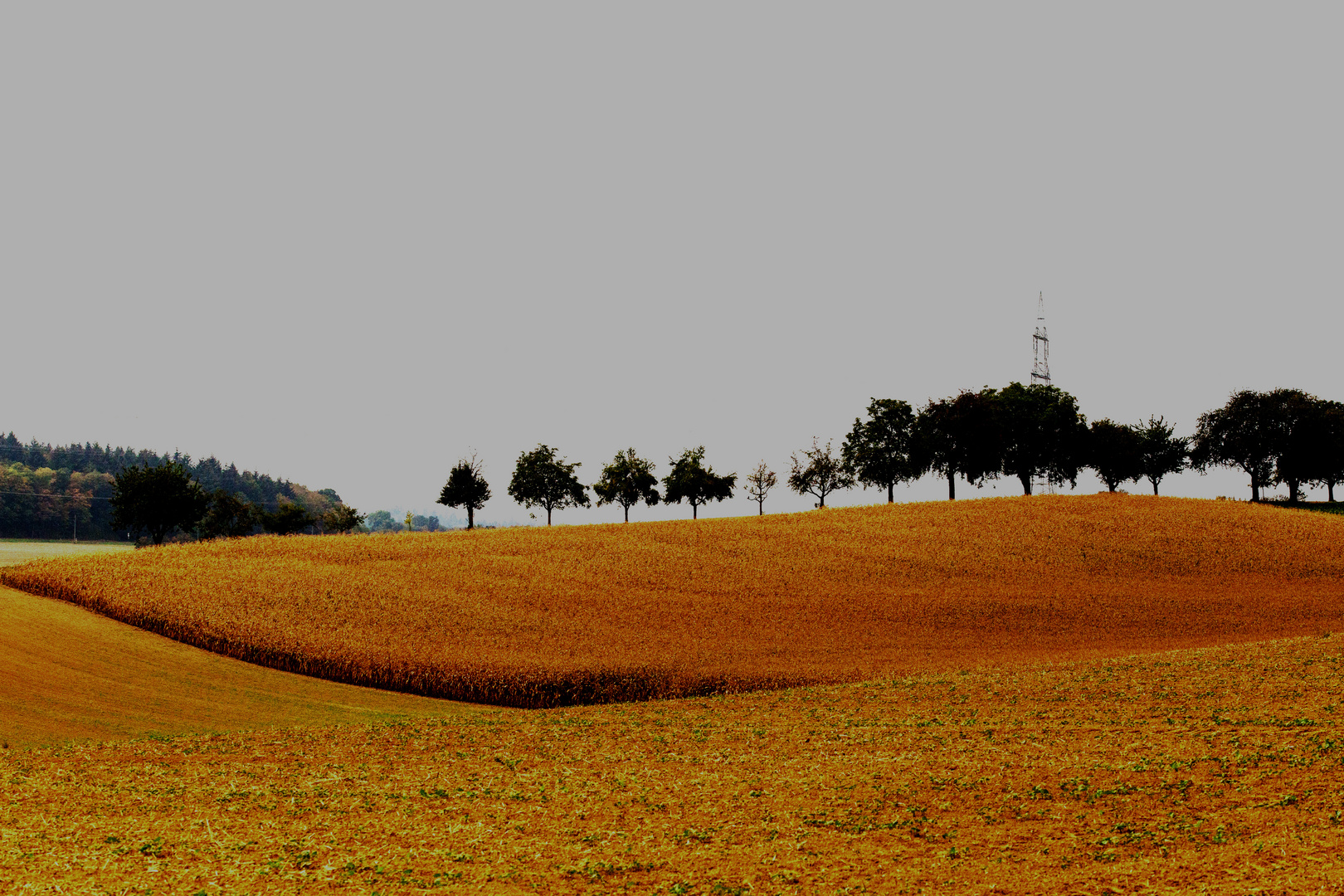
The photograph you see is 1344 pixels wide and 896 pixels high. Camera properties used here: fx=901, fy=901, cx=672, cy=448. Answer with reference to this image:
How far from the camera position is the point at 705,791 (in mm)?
14391

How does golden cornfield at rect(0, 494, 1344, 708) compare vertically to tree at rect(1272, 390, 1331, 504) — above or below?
below

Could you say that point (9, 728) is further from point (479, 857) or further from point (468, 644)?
point (479, 857)

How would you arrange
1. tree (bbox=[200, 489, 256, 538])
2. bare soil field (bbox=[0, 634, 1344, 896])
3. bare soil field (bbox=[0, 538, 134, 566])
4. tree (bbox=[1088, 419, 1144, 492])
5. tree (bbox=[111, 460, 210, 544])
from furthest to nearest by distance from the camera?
tree (bbox=[200, 489, 256, 538]) < tree (bbox=[1088, 419, 1144, 492]) < tree (bbox=[111, 460, 210, 544]) < bare soil field (bbox=[0, 538, 134, 566]) < bare soil field (bbox=[0, 634, 1344, 896])

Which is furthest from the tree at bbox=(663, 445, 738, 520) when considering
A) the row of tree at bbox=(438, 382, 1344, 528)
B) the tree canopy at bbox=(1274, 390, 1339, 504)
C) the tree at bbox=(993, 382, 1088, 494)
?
the tree canopy at bbox=(1274, 390, 1339, 504)

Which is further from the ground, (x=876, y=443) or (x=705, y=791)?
(x=876, y=443)

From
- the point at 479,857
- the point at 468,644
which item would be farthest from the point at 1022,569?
the point at 479,857

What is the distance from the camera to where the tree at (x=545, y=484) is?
91500mm

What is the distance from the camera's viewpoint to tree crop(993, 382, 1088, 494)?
278ft

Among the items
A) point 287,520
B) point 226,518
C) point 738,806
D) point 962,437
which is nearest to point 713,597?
point 738,806

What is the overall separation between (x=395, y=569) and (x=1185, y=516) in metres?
48.0

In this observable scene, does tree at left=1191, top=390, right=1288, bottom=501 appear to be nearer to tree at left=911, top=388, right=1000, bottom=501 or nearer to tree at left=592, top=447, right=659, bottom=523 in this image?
tree at left=911, top=388, right=1000, bottom=501

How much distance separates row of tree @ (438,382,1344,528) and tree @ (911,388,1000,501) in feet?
0.54

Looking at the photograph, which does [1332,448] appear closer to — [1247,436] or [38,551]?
[1247,436]

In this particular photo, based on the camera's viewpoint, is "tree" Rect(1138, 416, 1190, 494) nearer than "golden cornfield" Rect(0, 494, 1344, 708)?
No
